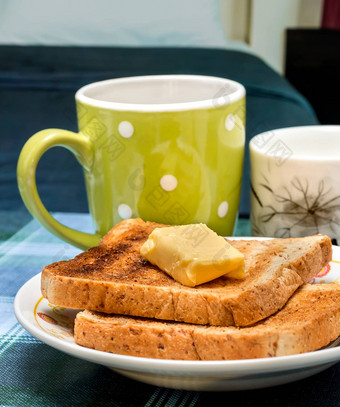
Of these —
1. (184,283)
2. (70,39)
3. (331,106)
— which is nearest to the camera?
(184,283)

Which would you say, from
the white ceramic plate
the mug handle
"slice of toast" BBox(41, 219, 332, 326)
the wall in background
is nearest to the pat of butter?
"slice of toast" BBox(41, 219, 332, 326)

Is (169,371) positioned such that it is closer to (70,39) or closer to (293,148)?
(293,148)

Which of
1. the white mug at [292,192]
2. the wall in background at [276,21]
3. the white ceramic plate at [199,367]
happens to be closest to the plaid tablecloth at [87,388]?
the white ceramic plate at [199,367]

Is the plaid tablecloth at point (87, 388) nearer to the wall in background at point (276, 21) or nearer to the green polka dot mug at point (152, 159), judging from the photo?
the green polka dot mug at point (152, 159)

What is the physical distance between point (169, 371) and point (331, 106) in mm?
3181

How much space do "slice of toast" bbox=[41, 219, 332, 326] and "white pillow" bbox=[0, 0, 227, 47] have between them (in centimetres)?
218

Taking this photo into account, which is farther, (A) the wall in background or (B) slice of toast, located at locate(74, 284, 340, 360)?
(A) the wall in background

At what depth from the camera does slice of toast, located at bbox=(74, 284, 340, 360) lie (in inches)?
18.9

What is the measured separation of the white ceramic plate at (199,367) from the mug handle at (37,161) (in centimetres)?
22

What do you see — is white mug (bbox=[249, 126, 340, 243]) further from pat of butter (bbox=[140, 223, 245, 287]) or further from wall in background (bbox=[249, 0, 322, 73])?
wall in background (bbox=[249, 0, 322, 73])

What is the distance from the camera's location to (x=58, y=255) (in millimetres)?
909

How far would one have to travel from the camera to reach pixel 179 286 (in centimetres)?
57

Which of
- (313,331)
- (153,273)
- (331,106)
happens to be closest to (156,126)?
(153,273)

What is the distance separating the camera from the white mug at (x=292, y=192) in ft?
2.50
